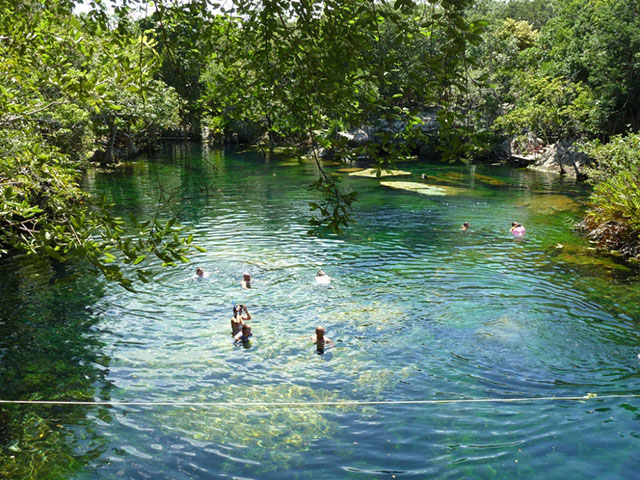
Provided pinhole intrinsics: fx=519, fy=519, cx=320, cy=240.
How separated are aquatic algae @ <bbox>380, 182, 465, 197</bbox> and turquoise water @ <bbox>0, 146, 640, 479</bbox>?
12712mm

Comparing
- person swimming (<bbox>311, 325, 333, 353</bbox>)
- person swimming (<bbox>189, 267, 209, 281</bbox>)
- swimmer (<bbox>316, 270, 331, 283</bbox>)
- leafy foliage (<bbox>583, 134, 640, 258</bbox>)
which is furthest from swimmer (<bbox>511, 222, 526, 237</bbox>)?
person swimming (<bbox>189, 267, 209, 281</bbox>)

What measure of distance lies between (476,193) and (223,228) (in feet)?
59.7

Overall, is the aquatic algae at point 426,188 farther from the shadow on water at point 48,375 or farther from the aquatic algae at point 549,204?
the shadow on water at point 48,375

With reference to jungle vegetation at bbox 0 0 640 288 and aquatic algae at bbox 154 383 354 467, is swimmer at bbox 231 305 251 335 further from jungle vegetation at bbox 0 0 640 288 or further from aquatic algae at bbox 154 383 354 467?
jungle vegetation at bbox 0 0 640 288

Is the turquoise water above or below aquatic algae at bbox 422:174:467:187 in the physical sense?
below

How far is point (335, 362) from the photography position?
1177 cm

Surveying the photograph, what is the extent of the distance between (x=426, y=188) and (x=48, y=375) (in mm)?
29052

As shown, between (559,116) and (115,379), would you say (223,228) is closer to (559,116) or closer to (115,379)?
(115,379)

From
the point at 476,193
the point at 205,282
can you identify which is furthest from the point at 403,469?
the point at 476,193

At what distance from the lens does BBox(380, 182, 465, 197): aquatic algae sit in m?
34.6

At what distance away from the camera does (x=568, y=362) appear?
11.5 meters

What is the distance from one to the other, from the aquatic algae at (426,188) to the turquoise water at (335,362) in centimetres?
1271

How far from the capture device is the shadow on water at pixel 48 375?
8.44m

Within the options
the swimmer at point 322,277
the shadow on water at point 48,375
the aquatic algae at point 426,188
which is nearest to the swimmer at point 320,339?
the swimmer at point 322,277
